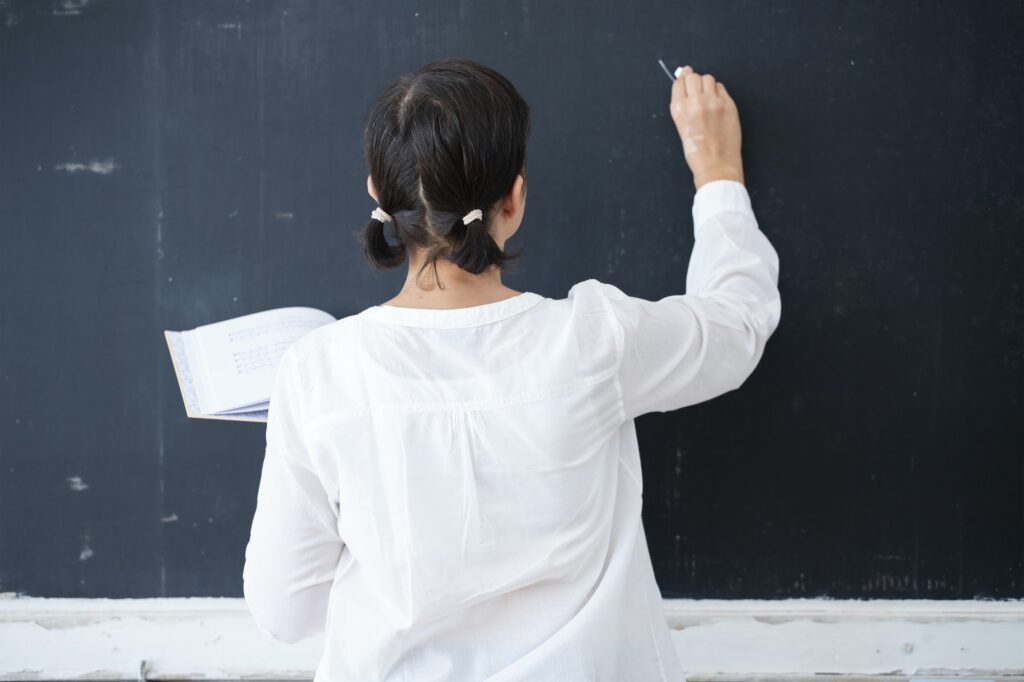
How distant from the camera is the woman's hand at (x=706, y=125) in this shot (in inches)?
52.4

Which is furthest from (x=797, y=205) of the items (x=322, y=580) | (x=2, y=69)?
(x=2, y=69)

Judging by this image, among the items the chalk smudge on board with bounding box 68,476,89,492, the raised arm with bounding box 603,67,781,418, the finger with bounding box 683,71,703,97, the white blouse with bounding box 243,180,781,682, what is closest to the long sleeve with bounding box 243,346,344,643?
Result: the white blouse with bounding box 243,180,781,682

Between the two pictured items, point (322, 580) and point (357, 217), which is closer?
point (322, 580)

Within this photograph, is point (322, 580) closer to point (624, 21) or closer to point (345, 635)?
point (345, 635)

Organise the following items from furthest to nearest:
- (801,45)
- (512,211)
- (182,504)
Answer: (182,504) → (801,45) → (512,211)

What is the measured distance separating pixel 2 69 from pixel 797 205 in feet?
4.48

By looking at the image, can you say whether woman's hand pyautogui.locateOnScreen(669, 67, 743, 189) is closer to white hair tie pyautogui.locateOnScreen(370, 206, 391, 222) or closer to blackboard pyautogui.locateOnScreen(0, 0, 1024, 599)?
blackboard pyautogui.locateOnScreen(0, 0, 1024, 599)

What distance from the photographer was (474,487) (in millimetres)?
896

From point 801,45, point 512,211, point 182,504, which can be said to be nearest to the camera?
point 512,211

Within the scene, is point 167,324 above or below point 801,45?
below

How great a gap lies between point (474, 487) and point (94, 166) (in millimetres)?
993

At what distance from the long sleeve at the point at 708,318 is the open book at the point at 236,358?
2.06ft

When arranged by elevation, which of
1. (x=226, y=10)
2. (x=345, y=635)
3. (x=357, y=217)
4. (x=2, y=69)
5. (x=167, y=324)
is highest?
(x=226, y=10)

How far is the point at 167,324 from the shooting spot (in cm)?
148
